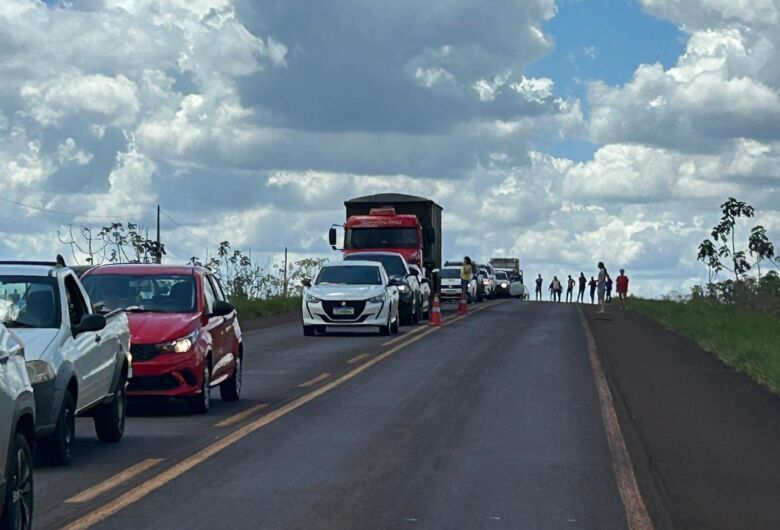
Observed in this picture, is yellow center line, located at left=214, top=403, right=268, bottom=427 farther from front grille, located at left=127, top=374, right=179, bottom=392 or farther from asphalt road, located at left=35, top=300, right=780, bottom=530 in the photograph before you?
front grille, located at left=127, top=374, right=179, bottom=392

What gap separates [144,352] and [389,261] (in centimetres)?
2456

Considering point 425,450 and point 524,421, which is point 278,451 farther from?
point 524,421

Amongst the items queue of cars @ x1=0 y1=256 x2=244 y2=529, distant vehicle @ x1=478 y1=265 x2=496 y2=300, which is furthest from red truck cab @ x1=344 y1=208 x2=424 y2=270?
queue of cars @ x1=0 y1=256 x2=244 y2=529

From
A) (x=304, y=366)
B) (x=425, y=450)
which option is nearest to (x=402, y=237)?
(x=304, y=366)

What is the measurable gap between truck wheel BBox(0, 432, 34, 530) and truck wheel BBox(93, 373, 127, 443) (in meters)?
5.17

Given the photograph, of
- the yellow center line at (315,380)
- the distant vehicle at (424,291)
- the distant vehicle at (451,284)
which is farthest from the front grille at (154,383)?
the distant vehicle at (451,284)

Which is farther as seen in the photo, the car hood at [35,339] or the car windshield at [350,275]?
the car windshield at [350,275]

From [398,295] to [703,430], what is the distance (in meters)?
21.4

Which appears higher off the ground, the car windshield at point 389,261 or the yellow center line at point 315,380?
the car windshield at point 389,261

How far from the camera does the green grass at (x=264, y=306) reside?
46906mm

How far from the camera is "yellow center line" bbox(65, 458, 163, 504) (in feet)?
35.8

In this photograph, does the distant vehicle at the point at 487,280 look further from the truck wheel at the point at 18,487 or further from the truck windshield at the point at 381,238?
the truck wheel at the point at 18,487

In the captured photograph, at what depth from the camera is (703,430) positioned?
16.6 metres

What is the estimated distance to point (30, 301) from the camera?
13.1 meters
